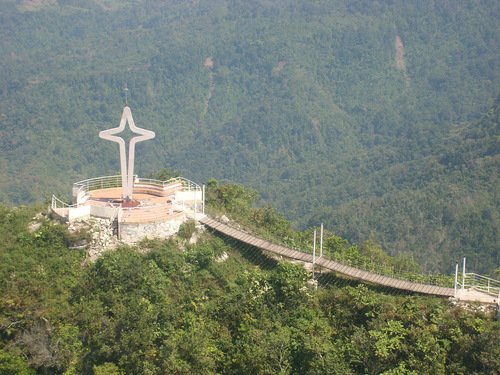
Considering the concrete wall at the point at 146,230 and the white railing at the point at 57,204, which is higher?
the white railing at the point at 57,204

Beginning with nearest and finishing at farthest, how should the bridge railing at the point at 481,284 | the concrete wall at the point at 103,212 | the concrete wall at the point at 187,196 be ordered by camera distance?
the bridge railing at the point at 481,284 < the concrete wall at the point at 103,212 < the concrete wall at the point at 187,196

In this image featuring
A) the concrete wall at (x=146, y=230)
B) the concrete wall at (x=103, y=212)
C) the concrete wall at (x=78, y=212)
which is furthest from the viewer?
the concrete wall at (x=103, y=212)

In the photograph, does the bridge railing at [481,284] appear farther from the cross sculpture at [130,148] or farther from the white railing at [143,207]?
the cross sculpture at [130,148]

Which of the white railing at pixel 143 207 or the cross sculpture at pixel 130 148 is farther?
the cross sculpture at pixel 130 148

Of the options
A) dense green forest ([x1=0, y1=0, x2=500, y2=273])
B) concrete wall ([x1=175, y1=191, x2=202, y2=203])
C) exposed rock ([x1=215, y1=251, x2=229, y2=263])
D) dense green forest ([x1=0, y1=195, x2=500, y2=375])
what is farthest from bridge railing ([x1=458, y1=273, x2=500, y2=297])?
dense green forest ([x1=0, y1=0, x2=500, y2=273])

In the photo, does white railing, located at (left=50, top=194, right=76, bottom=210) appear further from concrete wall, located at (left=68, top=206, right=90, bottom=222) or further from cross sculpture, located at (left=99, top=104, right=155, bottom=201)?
cross sculpture, located at (left=99, top=104, right=155, bottom=201)

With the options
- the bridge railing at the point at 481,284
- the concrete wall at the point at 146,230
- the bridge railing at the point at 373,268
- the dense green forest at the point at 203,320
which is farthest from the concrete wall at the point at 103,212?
the bridge railing at the point at 481,284

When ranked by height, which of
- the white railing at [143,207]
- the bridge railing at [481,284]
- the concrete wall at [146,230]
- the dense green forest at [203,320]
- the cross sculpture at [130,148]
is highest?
the cross sculpture at [130,148]
